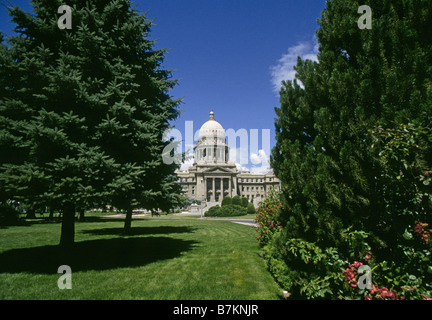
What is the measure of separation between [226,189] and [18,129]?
90932 mm

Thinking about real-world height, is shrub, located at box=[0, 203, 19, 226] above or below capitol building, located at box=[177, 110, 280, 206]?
below

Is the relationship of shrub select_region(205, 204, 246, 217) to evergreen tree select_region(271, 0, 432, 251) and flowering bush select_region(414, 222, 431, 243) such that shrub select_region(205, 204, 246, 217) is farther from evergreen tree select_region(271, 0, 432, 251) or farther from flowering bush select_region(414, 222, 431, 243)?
flowering bush select_region(414, 222, 431, 243)

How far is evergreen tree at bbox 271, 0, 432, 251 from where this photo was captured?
11.6 feet

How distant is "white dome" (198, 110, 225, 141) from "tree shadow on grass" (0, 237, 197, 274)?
91.8 meters

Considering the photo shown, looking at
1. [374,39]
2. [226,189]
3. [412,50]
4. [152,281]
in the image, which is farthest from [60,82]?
[226,189]

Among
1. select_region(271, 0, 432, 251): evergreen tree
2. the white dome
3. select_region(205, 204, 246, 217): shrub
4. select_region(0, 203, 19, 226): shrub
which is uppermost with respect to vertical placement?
the white dome

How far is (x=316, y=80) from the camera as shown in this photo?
4.96 meters

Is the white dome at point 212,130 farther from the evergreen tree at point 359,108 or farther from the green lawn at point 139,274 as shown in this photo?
the evergreen tree at point 359,108

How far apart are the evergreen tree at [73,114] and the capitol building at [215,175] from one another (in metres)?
81.7

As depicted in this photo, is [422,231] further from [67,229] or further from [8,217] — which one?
[8,217]

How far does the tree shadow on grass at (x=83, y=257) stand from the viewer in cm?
805

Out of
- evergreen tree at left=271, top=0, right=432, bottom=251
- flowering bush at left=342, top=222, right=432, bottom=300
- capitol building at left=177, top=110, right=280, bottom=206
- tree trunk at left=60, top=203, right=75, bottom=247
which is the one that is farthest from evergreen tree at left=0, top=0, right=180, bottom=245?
capitol building at left=177, top=110, right=280, bottom=206
